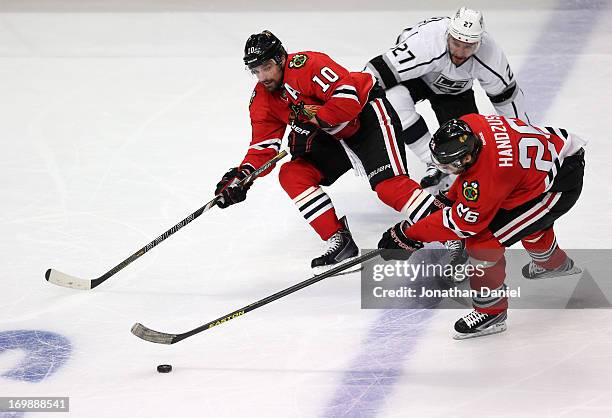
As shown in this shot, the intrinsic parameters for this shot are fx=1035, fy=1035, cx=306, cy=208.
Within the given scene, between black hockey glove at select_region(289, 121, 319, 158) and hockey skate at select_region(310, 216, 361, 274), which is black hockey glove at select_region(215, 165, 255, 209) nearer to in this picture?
black hockey glove at select_region(289, 121, 319, 158)

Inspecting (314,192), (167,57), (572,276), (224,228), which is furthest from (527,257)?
(167,57)

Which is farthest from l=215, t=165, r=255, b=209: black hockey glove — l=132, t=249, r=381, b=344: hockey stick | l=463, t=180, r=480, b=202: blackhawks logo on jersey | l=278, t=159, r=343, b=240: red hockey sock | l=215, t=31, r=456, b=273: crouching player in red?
l=463, t=180, r=480, b=202: blackhawks logo on jersey

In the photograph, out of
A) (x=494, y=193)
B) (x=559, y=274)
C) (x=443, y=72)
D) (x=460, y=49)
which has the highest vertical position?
(x=460, y=49)

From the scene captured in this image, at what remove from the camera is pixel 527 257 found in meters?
4.43

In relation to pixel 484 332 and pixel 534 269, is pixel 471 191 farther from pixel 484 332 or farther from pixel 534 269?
pixel 534 269

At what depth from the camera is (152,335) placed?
3.82 metres

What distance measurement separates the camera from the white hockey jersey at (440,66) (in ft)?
15.3

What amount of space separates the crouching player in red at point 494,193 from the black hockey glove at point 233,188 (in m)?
0.76

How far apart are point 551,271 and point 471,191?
88 centimetres

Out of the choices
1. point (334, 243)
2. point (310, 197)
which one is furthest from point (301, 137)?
point (334, 243)

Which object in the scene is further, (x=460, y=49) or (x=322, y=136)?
(x=460, y=49)

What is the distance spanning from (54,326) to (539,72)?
3.56m

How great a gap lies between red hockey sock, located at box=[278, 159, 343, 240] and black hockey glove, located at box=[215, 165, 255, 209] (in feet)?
0.55

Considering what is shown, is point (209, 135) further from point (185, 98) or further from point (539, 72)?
point (539, 72)
